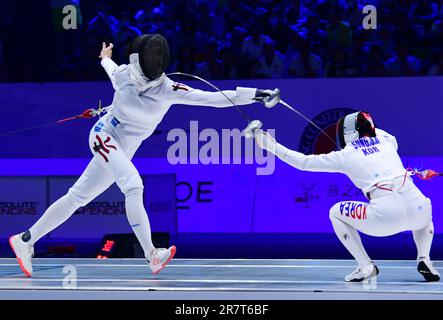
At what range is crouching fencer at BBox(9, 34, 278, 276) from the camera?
19.2 ft

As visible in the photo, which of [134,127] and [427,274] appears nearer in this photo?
[427,274]

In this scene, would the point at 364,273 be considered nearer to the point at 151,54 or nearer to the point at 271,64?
the point at 151,54

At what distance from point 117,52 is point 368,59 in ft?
9.72

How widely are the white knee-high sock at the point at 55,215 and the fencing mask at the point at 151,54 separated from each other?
1.00 m

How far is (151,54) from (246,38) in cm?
517

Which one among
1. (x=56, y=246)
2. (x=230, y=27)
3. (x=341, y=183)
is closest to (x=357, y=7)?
(x=230, y=27)

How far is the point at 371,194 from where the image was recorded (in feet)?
18.7

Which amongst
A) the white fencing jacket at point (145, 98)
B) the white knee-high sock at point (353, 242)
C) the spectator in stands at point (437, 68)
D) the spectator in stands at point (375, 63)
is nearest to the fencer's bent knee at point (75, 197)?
the white fencing jacket at point (145, 98)

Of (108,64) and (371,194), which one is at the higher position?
(108,64)

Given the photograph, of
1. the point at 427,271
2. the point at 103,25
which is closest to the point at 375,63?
the point at 103,25

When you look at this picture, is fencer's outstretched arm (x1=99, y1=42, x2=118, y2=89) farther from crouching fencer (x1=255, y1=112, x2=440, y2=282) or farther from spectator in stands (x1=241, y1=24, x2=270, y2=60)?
spectator in stands (x1=241, y1=24, x2=270, y2=60)

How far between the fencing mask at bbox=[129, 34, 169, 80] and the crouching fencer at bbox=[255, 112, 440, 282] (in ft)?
2.66

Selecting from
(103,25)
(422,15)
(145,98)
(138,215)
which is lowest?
(138,215)

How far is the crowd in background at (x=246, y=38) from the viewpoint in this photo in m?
10.6
